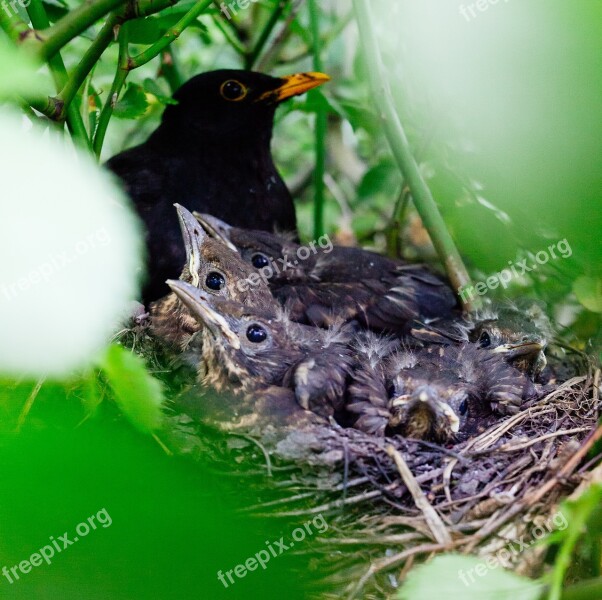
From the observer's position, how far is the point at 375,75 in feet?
7.16

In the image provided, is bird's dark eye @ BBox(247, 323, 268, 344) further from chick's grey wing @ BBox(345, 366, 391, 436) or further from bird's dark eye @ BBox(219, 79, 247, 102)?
bird's dark eye @ BBox(219, 79, 247, 102)

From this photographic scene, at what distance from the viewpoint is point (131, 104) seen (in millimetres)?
→ 1919

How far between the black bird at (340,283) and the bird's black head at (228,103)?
536 mm

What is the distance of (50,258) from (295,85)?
2.37 metres

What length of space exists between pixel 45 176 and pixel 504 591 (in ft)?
1.66

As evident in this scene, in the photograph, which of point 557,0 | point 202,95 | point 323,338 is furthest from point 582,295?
point 202,95

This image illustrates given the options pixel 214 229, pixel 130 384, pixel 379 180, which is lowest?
pixel 130 384

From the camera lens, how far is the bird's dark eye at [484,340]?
2.28 m

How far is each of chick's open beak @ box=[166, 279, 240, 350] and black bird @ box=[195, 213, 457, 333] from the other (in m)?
0.46

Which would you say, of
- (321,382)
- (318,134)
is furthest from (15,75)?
(318,134)

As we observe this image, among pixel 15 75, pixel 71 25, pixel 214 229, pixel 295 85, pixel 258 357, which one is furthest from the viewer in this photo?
pixel 295 85

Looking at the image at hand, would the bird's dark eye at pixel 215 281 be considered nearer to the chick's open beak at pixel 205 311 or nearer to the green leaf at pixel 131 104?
the chick's open beak at pixel 205 311

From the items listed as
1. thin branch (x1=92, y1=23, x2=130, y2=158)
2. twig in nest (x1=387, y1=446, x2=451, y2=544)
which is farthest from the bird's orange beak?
twig in nest (x1=387, y1=446, x2=451, y2=544)

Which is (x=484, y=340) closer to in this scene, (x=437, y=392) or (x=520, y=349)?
(x=520, y=349)
